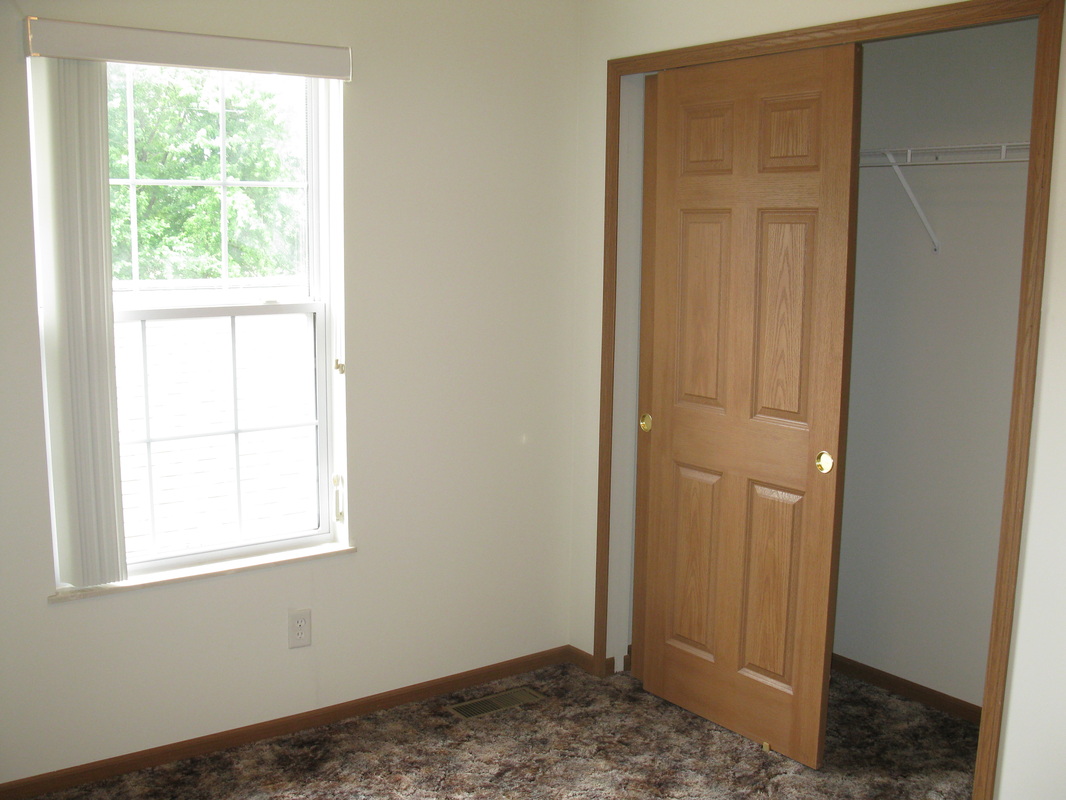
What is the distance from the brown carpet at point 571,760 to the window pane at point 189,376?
1.02 meters

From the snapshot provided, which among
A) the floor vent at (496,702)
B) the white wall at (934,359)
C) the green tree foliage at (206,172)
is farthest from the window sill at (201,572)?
the white wall at (934,359)

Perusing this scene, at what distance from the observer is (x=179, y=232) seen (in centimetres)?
285

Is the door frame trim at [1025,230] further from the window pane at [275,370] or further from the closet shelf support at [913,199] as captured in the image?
the window pane at [275,370]

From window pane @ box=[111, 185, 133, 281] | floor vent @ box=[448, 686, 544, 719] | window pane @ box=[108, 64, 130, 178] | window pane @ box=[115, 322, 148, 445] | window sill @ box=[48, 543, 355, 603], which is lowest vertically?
floor vent @ box=[448, 686, 544, 719]

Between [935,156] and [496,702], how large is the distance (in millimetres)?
2394

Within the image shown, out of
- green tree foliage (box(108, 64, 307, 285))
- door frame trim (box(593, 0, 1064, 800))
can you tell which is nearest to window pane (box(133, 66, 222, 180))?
green tree foliage (box(108, 64, 307, 285))

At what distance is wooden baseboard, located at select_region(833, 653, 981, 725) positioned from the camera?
10.8ft

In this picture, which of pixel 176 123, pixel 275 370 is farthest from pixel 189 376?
pixel 176 123

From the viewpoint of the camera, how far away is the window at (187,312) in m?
2.65

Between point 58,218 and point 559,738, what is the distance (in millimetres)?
2158

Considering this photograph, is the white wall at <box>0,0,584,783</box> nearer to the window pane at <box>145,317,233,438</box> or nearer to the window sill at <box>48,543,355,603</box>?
the window sill at <box>48,543,355,603</box>

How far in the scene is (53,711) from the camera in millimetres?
2715

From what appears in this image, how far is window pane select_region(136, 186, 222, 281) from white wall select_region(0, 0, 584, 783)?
329mm

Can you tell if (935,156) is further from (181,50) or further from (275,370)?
(181,50)
